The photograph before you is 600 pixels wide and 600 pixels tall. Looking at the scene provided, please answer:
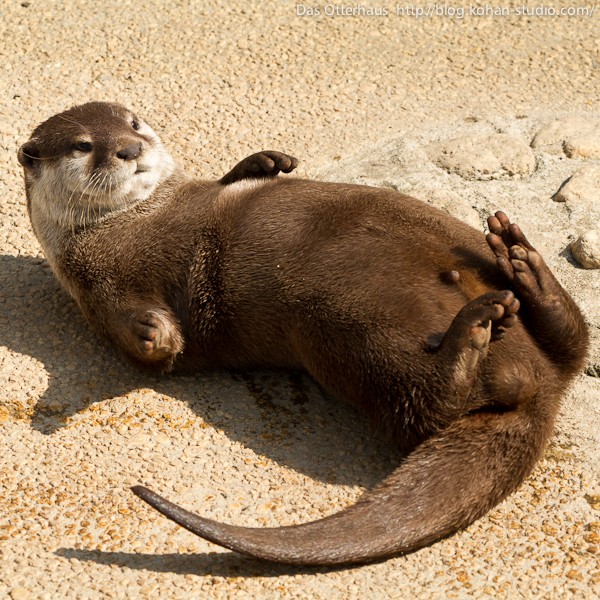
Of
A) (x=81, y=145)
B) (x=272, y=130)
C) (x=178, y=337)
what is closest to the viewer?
(x=178, y=337)

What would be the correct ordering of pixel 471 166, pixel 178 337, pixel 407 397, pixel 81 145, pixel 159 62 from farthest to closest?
1. pixel 159 62
2. pixel 471 166
3. pixel 81 145
4. pixel 178 337
5. pixel 407 397

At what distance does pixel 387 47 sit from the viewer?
16.1ft

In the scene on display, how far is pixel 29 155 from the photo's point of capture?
3.71 metres

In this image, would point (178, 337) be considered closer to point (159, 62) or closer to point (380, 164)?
point (380, 164)

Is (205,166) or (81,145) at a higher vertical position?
(81,145)

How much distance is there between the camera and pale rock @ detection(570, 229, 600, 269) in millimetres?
3648

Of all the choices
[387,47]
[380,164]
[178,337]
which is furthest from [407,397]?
[387,47]

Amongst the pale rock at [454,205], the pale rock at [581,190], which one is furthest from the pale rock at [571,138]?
the pale rock at [454,205]

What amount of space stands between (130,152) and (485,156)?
1357 mm

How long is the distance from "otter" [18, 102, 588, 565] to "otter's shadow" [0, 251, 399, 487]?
0.08m

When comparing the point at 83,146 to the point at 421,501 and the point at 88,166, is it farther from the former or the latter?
the point at 421,501

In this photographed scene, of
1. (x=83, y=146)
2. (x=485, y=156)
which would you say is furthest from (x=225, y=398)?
(x=485, y=156)

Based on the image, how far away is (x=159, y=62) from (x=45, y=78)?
19.0 inches

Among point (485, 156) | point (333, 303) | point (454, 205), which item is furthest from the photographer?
point (485, 156)
